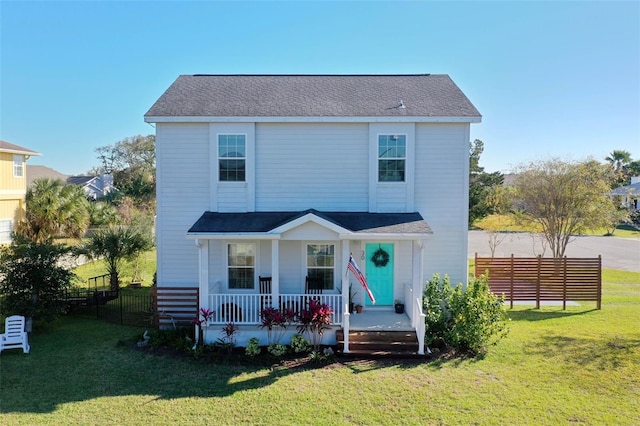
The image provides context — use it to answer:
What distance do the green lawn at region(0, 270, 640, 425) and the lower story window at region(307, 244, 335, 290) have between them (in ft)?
9.92

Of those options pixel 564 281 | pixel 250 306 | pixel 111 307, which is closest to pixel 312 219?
pixel 250 306

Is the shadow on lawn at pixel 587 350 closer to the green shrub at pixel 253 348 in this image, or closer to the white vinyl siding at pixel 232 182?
the green shrub at pixel 253 348

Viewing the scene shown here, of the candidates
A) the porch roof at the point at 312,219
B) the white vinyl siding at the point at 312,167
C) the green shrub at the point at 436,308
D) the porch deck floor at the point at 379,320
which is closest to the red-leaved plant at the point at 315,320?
the porch deck floor at the point at 379,320

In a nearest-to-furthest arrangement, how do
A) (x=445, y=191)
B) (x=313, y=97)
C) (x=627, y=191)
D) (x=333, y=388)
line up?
(x=333, y=388), (x=445, y=191), (x=313, y=97), (x=627, y=191)

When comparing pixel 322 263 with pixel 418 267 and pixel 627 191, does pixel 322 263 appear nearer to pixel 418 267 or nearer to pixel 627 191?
pixel 418 267

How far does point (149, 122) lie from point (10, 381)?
757 cm

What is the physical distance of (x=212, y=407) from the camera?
7.10 meters

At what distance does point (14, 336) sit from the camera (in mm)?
9891

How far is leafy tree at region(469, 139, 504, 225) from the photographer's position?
2925 centimetres

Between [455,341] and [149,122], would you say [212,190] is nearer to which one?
[149,122]

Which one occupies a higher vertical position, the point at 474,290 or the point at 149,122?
the point at 149,122

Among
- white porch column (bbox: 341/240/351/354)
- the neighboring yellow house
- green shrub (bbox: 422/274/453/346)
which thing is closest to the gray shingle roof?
white porch column (bbox: 341/240/351/354)

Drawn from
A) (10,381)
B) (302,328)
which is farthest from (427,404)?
(10,381)

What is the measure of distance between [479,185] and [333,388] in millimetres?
28091
